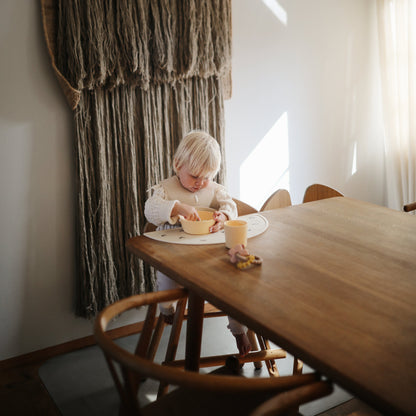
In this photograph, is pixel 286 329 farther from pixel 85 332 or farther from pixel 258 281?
pixel 85 332

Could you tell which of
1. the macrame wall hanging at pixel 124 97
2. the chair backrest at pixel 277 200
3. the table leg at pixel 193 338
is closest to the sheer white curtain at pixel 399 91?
the macrame wall hanging at pixel 124 97

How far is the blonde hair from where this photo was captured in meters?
1.86

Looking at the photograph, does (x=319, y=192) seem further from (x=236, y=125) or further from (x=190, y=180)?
(x=190, y=180)

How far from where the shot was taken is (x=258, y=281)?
1293mm

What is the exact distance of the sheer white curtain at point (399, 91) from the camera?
129 inches

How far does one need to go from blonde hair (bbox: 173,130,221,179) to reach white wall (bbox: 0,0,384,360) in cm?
74

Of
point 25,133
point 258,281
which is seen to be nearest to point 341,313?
point 258,281

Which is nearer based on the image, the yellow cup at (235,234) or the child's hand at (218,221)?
the yellow cup at (235,234)

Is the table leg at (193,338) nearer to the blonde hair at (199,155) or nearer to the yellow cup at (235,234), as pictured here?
the yellow cup at (235,234)

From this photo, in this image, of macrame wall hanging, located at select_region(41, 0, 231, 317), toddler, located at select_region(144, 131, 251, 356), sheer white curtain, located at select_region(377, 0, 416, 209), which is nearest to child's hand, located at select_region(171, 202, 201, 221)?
toddler, located at select_region(144, 131, 251, 356)

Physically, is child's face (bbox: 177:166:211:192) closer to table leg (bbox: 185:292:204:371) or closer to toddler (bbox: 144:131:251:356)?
toddler (bbox: 144:131:251:356)

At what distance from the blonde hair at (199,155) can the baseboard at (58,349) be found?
1210 millimetres

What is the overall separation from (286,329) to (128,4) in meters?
1.82

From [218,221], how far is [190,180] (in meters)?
0.26
